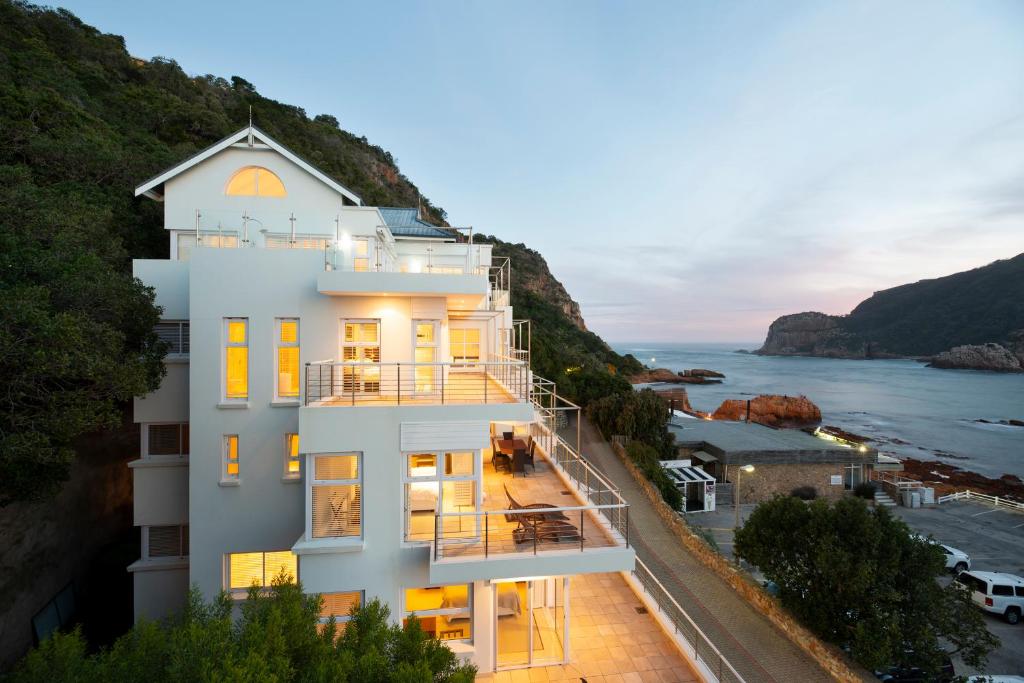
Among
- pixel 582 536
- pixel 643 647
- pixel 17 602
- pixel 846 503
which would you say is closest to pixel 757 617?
pixel 846 503

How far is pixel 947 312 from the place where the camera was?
139m

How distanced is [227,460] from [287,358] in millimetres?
2683

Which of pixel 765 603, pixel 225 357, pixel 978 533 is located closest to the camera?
pixel 225 357

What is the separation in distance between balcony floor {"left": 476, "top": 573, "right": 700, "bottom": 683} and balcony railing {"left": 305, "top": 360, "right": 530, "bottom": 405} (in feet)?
17.4

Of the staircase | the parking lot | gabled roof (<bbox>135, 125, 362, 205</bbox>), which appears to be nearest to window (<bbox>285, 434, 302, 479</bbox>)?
gabled roof (<bbox>135, 125, 362, 205</bbox>)

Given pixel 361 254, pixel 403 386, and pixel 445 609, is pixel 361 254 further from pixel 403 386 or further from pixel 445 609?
pixel 445 609

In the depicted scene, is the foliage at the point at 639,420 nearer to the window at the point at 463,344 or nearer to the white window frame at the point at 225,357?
the window at the point at 463,344

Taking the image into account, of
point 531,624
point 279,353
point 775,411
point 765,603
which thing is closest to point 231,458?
point 279,353

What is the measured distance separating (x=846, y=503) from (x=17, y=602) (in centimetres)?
2079

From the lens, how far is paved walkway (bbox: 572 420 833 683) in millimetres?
10570

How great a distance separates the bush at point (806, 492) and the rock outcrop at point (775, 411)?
29.1 m

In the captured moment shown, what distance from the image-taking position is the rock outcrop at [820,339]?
546ft

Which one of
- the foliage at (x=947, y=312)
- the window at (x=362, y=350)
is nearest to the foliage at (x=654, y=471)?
the window at (x=362, y=350)

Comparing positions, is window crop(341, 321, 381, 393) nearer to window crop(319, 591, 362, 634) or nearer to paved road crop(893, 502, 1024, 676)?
window crop(319, 591, 362, 634)
